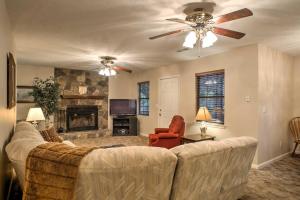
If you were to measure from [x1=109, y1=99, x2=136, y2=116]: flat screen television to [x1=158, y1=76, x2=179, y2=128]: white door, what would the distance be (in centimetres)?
150

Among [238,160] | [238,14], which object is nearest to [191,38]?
[238,14]

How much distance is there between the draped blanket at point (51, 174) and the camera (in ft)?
4.79

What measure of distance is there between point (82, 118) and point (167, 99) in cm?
311

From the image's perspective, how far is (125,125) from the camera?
25.9 feet

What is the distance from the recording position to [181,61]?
19.2 feet

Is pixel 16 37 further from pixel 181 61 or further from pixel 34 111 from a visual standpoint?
pixel 181 61

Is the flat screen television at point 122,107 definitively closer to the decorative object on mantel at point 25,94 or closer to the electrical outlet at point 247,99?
the decorative object on mantel at point 25,94

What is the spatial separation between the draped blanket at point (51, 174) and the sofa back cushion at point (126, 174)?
0.22ft

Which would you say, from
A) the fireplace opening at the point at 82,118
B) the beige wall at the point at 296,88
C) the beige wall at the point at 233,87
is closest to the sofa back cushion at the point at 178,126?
the beige wall at the point at 233,87

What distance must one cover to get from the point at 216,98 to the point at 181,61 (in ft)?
5.01

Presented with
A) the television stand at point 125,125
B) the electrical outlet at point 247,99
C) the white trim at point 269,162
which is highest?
the electrical outlet at point 247,99

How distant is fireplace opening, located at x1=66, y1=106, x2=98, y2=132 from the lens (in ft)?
23.4

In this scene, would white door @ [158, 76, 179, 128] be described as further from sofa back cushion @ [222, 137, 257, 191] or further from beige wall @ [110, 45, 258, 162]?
sofa back cushion @ [222, 137, 257, 191]

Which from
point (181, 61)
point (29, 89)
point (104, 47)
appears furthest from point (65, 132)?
point (181, 61)
